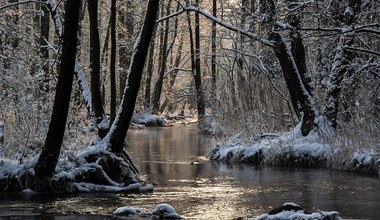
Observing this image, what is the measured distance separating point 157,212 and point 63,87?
11.3 ft

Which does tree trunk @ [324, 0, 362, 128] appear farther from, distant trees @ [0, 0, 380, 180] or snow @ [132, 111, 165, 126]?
snow @ [132, 111, 165, 126]

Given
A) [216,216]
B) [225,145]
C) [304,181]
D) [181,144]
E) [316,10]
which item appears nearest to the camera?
[216,216]

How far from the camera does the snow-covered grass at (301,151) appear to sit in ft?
48.3

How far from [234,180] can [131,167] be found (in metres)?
2.28

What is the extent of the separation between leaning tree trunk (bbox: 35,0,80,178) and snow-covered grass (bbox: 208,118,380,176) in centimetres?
715

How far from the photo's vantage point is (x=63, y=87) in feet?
36.9

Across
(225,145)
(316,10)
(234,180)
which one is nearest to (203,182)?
(234,180)

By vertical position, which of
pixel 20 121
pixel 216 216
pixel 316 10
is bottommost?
pixel 216 216

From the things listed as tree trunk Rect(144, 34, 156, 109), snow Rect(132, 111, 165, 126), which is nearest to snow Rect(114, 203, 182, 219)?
snow Rect(132, 111, 165, 126)

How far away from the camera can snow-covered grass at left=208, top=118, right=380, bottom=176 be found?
579 inches

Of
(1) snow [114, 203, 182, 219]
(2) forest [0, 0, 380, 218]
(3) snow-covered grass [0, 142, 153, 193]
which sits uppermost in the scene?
(2) forest [0, 0, 380, 218]

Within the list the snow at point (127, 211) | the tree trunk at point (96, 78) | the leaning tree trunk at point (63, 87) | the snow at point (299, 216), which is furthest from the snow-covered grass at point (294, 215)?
the tree trunk at point (96, 78)

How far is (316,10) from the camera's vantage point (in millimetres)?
12328

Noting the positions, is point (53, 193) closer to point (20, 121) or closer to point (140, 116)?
point (20, 121)
